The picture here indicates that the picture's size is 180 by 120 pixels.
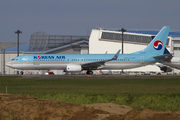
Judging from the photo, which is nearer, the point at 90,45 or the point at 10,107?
the point at 10,107

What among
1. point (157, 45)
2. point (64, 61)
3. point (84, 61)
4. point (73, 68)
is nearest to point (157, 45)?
point (157, 45)

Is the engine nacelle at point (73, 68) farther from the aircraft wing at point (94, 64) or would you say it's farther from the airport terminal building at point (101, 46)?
the airport terminal building at point (101, 46)

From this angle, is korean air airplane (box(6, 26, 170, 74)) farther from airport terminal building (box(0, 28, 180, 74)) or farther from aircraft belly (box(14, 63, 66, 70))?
airport terminal building (box(0, 28, 180, 74))

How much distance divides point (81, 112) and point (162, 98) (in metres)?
8.61

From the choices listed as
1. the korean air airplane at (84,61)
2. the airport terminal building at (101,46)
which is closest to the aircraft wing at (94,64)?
the korean air airplane at (84,61)

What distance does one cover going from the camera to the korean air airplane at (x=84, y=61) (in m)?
50.3

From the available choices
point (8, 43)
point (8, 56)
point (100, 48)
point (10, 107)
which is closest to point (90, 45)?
point (100, 48)

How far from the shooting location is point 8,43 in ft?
355

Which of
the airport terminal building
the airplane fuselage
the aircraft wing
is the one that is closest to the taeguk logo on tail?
the airplane fuselage

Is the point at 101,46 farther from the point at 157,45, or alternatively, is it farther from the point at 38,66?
the point at 38,66

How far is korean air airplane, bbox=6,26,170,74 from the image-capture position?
5031cm

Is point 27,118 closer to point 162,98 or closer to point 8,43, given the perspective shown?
point 162,98

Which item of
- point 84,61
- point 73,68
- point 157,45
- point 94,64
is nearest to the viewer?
point 73,68

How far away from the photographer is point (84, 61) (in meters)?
51.8
